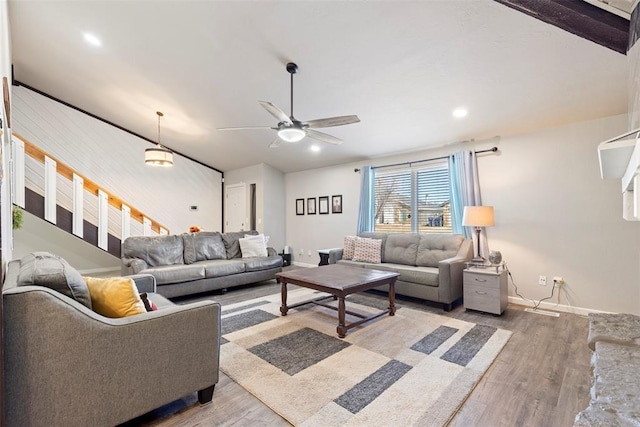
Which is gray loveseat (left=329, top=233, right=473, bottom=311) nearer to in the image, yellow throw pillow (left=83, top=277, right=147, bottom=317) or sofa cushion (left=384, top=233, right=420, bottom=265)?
sofa cushion (left=384, top=233, right=420, bottom=265)

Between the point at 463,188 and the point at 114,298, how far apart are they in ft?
14.3

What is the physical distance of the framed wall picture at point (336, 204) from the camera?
19.9 feet

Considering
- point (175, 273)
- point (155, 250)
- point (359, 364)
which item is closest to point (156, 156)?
point (155, 250)

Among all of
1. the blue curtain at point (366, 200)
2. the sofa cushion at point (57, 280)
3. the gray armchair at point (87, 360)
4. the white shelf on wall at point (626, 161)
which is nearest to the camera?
the white shelf on wall at point (626, 161)

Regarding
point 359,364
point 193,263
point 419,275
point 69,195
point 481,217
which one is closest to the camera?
point 359,364

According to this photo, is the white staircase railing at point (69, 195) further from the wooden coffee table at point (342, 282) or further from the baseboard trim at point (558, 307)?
the baseboard trim at point (558, 307)

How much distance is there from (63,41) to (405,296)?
5.68 m

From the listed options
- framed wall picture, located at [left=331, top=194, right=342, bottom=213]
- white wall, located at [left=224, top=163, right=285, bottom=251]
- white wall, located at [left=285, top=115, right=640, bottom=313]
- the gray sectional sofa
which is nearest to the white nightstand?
white wall, located at [left=285, top=115, right=640, bottom=313]

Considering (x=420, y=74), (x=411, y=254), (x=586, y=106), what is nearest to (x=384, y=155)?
(x=411, y=254)

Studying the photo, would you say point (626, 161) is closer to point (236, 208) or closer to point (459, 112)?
point (459, 112)

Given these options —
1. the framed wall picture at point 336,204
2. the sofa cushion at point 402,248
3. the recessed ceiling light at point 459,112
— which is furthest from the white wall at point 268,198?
the recessed ceiling light at point 459,112

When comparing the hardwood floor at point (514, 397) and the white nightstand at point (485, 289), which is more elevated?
the white nightstand at point (485, 289)

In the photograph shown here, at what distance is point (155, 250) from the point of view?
14.1 feet

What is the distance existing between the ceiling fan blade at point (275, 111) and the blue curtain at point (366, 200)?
290cm
